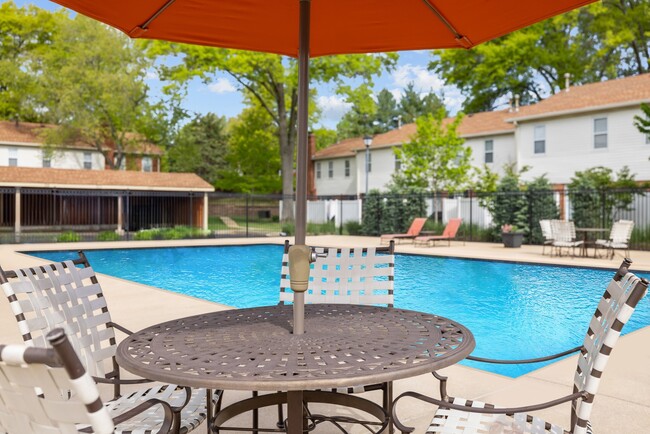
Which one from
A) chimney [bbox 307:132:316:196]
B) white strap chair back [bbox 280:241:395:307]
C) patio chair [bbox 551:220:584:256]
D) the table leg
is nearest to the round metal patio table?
the table leg

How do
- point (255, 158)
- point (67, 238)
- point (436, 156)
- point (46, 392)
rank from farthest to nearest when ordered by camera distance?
1. point (255, 158)
2. point (436, 156)
3. point (67, 238)
4. point (46, 392)

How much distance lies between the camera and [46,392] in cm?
123

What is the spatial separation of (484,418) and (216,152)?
47011 millimetres

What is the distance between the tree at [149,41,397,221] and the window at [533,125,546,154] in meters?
10.6

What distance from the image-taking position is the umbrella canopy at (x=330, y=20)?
283 centimetres

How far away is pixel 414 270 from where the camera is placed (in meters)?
12.8

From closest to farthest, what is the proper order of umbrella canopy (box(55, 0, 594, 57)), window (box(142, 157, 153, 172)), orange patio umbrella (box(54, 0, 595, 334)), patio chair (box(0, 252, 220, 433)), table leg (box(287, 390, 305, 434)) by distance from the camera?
table leg (box(287, 390, 305, 434)), patio chair (box(0, 252, 220, 433)), orange patio umbrella (box(54, 0, 595, 334)), umbrella canopy (box(55, 0, 594, 57)), window (box(142, 157, 153, 172))

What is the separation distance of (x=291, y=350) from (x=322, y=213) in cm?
2623

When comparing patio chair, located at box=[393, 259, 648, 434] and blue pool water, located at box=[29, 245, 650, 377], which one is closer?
patio chair, located at box=[393, 259, 648, 434]

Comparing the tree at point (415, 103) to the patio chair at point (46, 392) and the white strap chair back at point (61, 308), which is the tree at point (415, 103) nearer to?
the white strap chair back at point (61, 308)

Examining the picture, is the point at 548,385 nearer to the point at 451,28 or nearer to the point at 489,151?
the point at 451,28

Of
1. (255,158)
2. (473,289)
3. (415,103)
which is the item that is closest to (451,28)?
(473,289)

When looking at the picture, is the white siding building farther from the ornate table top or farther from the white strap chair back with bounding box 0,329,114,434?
the white strap chair back with bounding box 0,329,114,434

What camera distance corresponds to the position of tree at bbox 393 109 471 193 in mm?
22469
